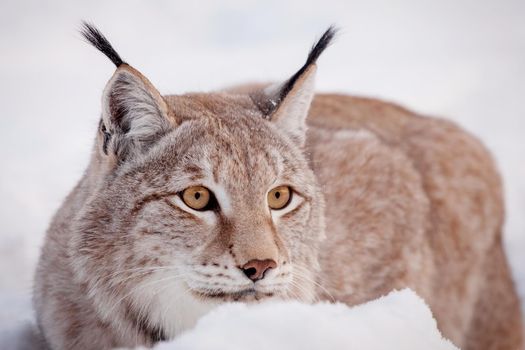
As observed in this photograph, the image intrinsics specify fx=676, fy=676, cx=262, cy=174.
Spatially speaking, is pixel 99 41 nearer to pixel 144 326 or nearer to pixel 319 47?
pixel 319 47

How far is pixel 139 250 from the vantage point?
3.27 meters

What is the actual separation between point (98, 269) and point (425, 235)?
8.91ft

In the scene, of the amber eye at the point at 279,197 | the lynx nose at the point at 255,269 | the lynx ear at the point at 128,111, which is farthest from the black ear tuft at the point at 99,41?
the lynx nose at the point at 255,269

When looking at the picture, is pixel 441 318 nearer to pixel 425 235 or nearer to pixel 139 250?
pixel 425 235

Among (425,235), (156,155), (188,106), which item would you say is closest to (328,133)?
(425,235)

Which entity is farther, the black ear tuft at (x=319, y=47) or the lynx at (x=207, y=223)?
the black ear tuft at (x=319, y=47)

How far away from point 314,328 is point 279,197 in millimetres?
1379

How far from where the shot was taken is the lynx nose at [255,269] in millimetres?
3021

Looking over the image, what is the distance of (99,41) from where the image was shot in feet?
10.6

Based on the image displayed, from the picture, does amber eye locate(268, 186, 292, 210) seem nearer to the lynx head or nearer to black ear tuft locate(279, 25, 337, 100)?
the lynx head

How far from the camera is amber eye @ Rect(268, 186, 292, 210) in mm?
3490

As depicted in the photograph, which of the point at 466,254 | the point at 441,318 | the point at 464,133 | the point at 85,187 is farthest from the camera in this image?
the point at 464,133

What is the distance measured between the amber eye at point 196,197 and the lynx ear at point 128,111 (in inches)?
16.2

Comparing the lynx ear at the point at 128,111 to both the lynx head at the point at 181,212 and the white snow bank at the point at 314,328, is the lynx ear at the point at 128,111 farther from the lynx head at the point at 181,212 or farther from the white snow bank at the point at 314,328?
the white snow bank at the point at 314,328
